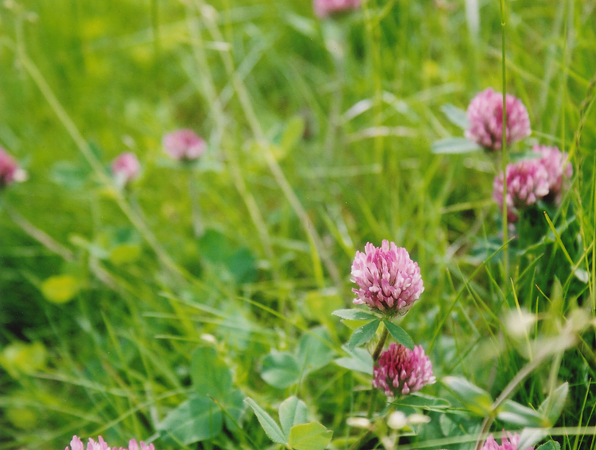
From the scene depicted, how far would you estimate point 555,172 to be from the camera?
0.95 metres

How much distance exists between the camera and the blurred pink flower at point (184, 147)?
1466 mm

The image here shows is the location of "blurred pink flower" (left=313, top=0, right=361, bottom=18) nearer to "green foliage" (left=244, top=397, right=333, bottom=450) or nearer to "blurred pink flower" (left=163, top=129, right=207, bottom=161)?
"blurred pink flower" (left=163, top=129, right=207, bottom=161)

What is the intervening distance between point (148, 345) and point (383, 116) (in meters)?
0.99

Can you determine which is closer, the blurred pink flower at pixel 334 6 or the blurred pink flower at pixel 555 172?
the blurred pink flower at pixel 555 172

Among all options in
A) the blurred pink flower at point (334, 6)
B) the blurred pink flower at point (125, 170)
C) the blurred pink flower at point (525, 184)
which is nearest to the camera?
the blurred pink flower at point (525, 184)

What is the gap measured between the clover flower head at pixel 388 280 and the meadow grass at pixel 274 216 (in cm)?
15

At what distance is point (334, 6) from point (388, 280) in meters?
1.18

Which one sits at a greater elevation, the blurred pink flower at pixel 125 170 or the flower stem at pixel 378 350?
the blurred pink flower at pixel 125 170

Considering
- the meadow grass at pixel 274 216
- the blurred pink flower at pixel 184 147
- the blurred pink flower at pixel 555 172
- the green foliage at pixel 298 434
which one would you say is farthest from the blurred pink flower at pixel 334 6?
the green foliage at pixel 298 434

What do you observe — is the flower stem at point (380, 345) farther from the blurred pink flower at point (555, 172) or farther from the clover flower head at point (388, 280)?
the blurred pink flower at point (555, 172)

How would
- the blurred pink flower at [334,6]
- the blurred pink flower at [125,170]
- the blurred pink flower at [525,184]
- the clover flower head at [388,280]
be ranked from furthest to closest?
the blurred pink flower at [334,6] < the blurred pink flower at [125,170] < the blurred pink flower at [525,184] < the clover flower head at [388,280]

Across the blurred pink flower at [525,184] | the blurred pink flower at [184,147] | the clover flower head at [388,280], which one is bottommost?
the clover flower head at [388,280]

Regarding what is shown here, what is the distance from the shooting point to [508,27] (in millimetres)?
1456

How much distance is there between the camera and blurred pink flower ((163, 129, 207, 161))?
1466 millimetres
